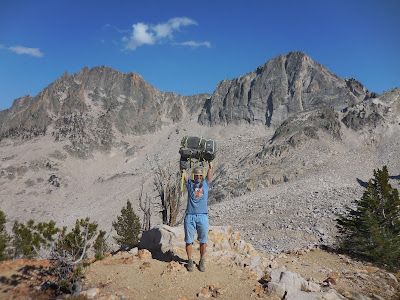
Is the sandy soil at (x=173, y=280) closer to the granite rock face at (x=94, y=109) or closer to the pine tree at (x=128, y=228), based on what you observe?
the pine tree at (x=128, y=228)

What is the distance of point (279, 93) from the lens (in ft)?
262

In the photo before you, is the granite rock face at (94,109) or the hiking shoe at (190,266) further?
the granite rock face at (94,109)

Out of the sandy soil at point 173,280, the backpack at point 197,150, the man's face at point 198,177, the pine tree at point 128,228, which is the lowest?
the pine tree at point 128,228

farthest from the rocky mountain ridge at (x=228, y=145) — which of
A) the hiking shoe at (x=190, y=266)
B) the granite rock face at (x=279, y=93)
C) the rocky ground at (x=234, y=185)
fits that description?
the hiking shoe at (x=190, y=266)

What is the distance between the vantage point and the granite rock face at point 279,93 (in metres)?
71.9

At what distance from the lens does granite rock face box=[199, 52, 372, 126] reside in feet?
236

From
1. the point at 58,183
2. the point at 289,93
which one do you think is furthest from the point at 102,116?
the point at 289,93

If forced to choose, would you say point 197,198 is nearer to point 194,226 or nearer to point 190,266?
point 194,226

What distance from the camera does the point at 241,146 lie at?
61.7 metres

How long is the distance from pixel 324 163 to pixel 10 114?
129 metres

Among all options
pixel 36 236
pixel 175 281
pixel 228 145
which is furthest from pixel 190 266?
pixel 228 145

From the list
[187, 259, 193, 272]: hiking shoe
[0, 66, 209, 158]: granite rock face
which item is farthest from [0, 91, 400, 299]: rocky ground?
[0, 66, 209, 158]: granite rock face

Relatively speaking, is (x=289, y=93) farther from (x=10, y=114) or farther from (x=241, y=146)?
(x=10, y=114)

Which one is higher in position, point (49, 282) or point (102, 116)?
point (102, 116)
